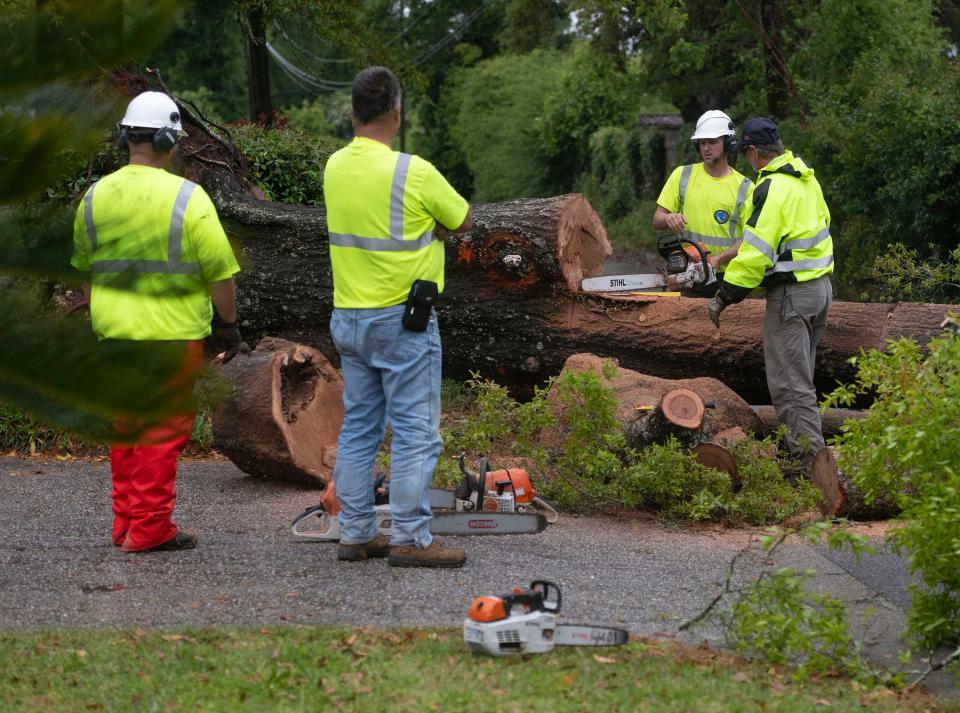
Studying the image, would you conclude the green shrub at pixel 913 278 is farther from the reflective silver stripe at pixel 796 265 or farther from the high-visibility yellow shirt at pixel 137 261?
the high-visibility yellow shirt at pixel 137 261

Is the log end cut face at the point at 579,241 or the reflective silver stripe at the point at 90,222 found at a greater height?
the reflective silver stripe at the point at 90,222

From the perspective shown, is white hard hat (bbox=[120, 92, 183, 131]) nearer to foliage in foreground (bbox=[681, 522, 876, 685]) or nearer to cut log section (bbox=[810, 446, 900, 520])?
foliage in foreground (bbox=[681, 522, 876, 685])

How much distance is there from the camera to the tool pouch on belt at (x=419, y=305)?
5270mm

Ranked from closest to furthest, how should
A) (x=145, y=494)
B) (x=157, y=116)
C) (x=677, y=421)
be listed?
(x=157, y=116)
(x=145, y=494)
(x=677, y=421)

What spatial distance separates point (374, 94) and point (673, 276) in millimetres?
3428

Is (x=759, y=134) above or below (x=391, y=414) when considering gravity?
above

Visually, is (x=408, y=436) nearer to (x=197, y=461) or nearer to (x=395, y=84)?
(x=395, y=84)

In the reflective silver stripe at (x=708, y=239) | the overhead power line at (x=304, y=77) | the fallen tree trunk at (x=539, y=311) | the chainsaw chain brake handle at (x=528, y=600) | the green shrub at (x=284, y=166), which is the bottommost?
the chainsaw chain brake handle at (x=528, y=600)

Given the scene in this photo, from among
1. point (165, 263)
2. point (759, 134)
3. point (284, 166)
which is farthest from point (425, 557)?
point (284, 166)

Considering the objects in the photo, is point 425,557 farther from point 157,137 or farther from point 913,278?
point 913,278

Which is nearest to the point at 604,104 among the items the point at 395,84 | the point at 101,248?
the point at 395,84

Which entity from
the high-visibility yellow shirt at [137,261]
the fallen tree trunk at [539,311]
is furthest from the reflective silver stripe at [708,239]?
the high-visibility yellow shirt at [137,261]

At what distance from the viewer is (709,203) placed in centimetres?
829

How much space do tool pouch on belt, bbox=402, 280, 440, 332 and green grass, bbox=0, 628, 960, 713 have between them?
145cm
